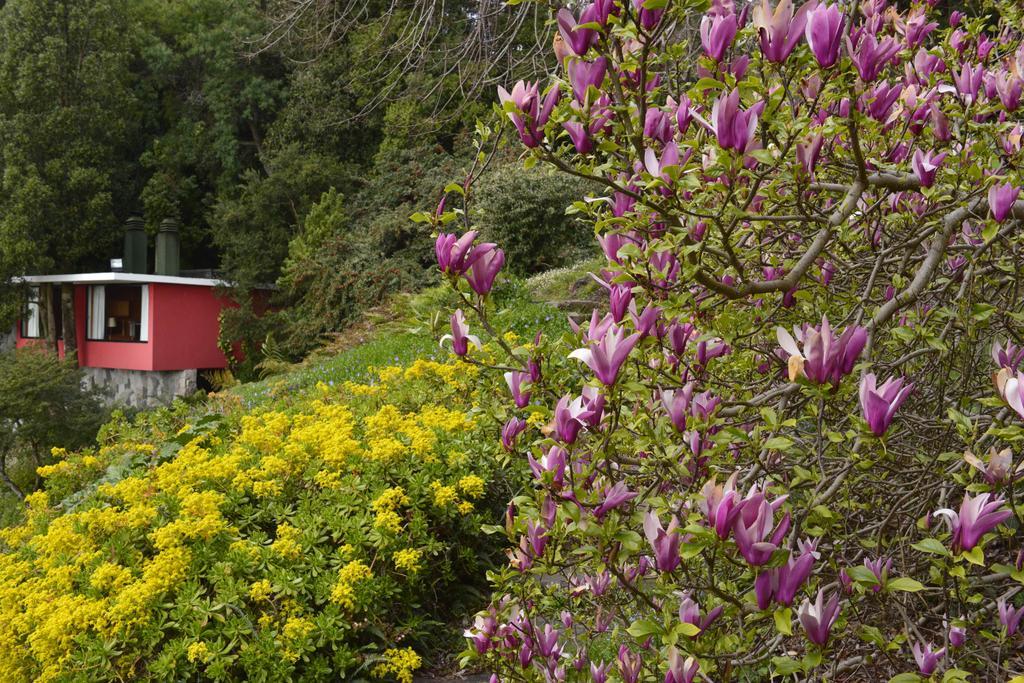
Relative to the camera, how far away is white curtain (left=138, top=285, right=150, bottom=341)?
17953 millimetres

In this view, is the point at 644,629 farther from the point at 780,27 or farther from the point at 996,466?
the point at 780,27

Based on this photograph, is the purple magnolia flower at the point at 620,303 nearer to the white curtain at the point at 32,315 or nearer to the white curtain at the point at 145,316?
the white curtain at the point at 145,316

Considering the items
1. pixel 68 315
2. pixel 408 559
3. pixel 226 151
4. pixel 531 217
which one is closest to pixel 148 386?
pixel 68 315

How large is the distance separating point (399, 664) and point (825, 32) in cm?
228

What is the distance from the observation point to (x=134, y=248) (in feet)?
64.0

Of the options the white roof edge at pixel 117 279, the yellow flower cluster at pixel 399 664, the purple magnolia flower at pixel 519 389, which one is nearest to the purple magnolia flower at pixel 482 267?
the purple magnolia flower at pixel 519 389

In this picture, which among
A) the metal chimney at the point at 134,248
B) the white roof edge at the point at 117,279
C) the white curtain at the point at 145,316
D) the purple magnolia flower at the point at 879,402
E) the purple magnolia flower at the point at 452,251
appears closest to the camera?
the purple magnolia flower at the point at 879,402

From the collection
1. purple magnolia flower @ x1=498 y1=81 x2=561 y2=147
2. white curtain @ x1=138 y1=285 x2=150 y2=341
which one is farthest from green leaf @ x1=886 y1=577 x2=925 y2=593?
white curtain @ x1=138 y1=285 x2=150 y2=341

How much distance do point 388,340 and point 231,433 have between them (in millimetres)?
5337

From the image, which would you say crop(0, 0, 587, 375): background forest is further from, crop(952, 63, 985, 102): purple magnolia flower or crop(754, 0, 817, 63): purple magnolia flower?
crop(754, 0, 817, 63): purple magnolia flower

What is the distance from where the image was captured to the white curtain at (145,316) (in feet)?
58.9

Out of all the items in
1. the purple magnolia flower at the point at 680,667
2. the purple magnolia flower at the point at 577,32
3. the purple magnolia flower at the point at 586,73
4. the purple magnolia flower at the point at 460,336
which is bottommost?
the purple magnolia flower at the point at 680,667

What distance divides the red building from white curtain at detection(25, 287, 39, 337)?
3 cm

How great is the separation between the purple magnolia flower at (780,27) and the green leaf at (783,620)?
0.84 metres
